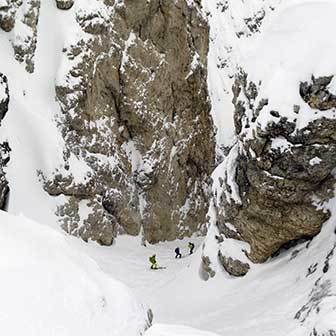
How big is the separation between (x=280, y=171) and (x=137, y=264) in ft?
39.2

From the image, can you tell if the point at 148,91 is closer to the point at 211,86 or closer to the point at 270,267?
the point at 270,267

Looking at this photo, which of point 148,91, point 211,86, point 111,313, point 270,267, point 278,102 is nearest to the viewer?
point 111,313

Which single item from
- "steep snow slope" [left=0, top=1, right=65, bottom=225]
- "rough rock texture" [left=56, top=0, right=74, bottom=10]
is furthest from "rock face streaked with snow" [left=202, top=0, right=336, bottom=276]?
"rough rock texture" [left=56, top=0, right=74, bottom=10]

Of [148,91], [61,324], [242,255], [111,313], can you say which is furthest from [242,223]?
[148,91]

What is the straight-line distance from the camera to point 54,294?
869cm

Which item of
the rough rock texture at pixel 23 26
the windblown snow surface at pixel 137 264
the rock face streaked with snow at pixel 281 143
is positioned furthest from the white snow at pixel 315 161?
the rough rock texture at pixel 23 26

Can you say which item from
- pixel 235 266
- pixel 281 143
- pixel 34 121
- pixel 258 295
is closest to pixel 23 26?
pixel 34 121

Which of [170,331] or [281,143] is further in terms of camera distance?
[281,143]

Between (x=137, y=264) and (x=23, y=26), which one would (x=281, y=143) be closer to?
(x=137, y=264)

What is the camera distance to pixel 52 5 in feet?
96.9

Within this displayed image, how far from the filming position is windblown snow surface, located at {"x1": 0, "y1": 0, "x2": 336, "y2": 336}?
8.64m

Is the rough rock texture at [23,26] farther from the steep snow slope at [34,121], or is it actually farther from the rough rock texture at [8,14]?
the steep snow slope at [34,121]

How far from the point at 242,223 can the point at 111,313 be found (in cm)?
1024

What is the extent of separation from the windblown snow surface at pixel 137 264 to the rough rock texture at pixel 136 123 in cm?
109
